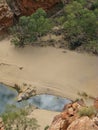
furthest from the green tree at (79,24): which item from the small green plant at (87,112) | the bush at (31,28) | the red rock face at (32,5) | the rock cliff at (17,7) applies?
the small green plant at (87,112)

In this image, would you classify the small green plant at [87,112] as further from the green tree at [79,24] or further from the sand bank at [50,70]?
the green tree at [79,24]

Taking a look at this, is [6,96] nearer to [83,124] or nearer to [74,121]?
[74,121]

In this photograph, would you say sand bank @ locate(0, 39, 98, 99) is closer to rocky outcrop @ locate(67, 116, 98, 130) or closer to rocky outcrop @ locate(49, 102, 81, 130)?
rocky outcrop @ locate(49, 102, 81, 130)

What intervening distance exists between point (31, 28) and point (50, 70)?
6.43m

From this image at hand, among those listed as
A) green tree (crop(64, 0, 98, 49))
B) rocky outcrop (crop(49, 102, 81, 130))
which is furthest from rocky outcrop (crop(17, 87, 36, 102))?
rocky outcrop (crop(49, 102, 81, 130))

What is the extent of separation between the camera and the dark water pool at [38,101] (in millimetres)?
41562

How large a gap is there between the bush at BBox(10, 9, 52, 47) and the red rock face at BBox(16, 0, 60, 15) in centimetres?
329

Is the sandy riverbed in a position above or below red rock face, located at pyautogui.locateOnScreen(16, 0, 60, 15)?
below

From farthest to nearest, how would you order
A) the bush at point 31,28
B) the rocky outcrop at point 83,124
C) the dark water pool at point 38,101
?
the bush at point 31,28
the dark water pool at point 38,101
the rocky outcrop at point 83,124

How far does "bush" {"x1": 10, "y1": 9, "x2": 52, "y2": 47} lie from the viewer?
164 feet

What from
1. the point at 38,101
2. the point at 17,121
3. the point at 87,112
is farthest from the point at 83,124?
the point at 38,101

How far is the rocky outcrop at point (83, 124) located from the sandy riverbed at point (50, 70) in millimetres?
20223

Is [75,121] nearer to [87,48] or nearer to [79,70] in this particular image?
[79,70]

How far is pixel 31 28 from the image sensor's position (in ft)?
165
